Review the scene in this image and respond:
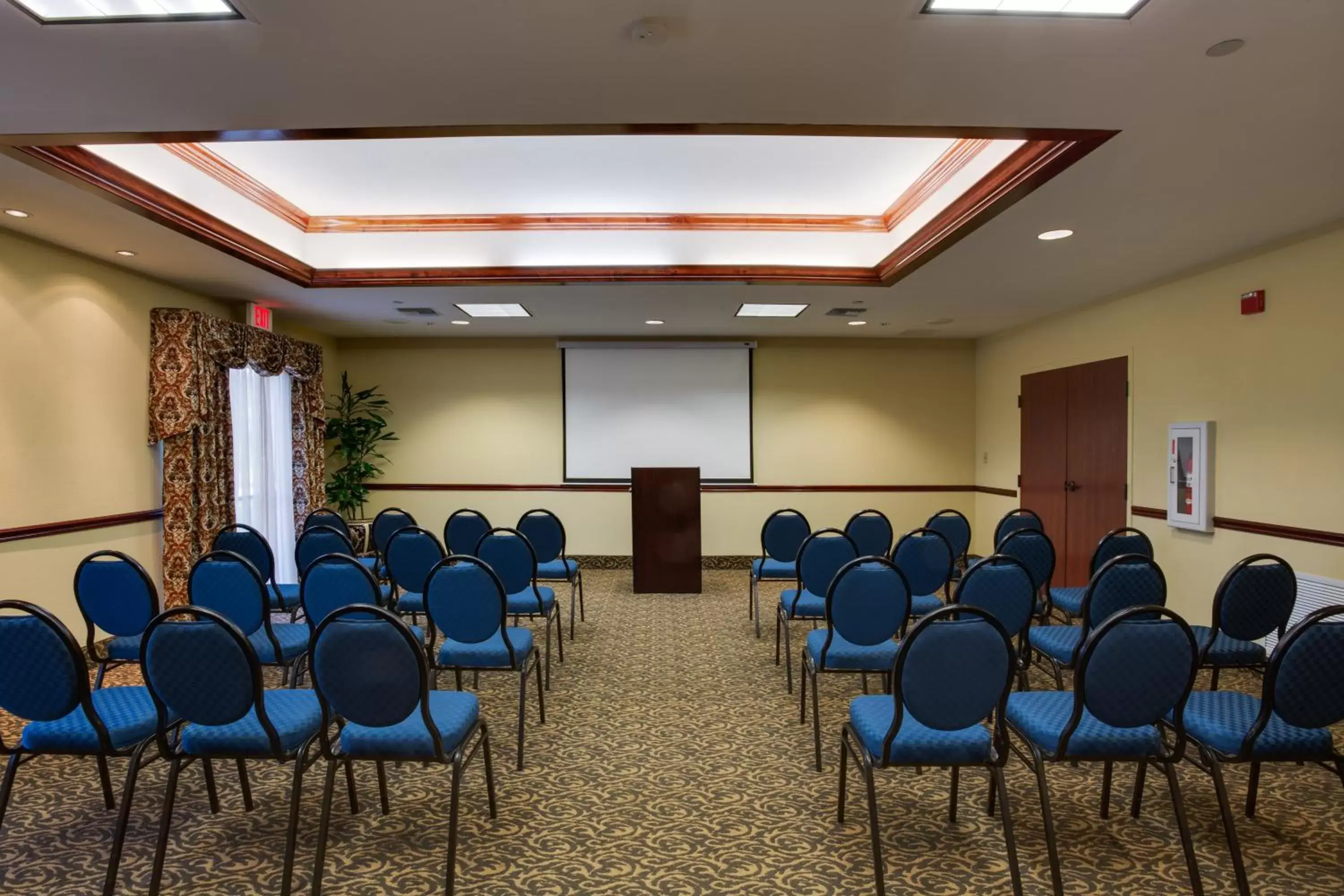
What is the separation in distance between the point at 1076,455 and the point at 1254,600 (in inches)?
149

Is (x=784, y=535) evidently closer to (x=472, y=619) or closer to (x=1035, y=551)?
(x=1035, y=551)

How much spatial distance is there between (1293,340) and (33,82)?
22.3 feet

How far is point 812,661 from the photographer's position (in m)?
3.56

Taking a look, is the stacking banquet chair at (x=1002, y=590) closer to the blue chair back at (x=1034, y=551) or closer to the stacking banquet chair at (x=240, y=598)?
the blue chair back at (x=1034, y=551)

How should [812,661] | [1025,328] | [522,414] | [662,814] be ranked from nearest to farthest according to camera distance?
1. [662,814]
2. [812,661]
3. [1025,328]
4. [522,414]

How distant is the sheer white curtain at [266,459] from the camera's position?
670 centimetres

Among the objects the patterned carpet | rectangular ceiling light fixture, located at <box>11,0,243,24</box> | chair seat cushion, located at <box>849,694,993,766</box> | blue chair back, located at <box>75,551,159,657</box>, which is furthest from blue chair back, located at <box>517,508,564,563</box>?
rectangular ceiling light fixture, located at <box>11,0,243,24</box>

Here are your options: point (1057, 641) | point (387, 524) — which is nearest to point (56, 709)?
point (387, 524)

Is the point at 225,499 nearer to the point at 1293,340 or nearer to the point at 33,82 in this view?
the point at 33,82

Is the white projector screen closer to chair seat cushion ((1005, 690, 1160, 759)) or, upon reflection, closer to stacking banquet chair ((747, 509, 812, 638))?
stacking banquet chair ((747, 509, 812, 638))

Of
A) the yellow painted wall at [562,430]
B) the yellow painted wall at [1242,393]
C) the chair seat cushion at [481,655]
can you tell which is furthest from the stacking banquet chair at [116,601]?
the yellow painted wall at [1242,393]

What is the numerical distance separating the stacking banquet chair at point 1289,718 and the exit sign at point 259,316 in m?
7.56

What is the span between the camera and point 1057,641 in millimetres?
3736

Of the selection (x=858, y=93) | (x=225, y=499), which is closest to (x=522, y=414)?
(x=225, y=499)
